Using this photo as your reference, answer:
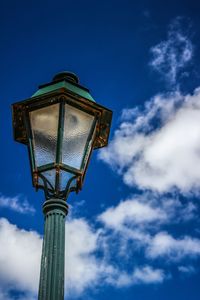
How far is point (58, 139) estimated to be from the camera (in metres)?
4.67

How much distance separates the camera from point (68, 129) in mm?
4770

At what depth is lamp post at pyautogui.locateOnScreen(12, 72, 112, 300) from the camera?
14.7ft

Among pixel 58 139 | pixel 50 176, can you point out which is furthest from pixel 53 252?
pixel 58 139

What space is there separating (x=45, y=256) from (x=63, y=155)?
1.02m

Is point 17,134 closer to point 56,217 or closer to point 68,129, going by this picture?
point 68,129

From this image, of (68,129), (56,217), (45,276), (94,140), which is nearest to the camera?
(45,276)

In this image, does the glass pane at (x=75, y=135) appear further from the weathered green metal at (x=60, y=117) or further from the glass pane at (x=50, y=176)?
the glass pane at (x=50, y=176)

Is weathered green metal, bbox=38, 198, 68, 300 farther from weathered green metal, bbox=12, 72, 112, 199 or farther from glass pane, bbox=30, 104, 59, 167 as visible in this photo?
glass pane, bbox=30, 104, 59, 167

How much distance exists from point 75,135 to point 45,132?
1.00 feet

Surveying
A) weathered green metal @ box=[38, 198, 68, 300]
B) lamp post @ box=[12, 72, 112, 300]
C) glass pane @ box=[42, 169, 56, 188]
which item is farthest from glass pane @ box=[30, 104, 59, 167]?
weathered green metal @ box=[38, 198, 68, 300]

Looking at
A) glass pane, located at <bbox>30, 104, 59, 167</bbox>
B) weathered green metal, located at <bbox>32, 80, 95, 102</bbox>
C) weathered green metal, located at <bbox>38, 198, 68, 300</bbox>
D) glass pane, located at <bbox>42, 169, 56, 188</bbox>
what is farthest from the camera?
weathered green metal, located at <bbox>32, 80, 95, 102</bbox>

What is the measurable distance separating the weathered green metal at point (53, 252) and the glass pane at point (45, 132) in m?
0.47

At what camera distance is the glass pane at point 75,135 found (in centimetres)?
470

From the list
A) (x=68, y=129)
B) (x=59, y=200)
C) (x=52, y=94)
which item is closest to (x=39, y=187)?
(x=59, y=200)
